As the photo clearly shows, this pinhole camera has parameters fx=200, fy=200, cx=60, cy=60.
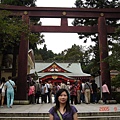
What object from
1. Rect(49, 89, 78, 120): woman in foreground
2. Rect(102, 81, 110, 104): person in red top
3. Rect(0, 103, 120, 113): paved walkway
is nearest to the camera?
Answer: Rect(49, 89, 78, 120): woman in foreground

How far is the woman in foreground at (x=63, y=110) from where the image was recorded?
9.39ft

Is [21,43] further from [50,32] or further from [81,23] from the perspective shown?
[81,23]

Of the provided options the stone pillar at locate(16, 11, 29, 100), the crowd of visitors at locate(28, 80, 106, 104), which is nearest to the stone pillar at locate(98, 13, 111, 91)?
the crowd of visitors at locate(28, 80, 106, 104)

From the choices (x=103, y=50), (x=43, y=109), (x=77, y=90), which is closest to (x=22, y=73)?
(x=77, y=90)

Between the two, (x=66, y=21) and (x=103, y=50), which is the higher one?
(x=66, y=21)

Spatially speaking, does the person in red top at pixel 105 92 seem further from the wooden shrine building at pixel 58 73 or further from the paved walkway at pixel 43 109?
the wooden shrine building at pixel 58 73

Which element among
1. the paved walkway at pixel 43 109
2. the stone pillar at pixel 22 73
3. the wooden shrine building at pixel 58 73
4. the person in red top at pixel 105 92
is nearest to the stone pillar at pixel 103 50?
the person in red top at pixel 105 92

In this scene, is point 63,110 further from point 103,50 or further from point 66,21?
point 66,21

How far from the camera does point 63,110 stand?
2963 millimetres

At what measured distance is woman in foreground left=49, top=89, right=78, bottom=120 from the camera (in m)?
2.86

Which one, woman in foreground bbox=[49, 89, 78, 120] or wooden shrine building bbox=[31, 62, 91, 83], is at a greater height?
wooden shrine building bbox=[31, 62, 91, 83]

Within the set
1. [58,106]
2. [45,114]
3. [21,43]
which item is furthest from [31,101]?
[58,106]

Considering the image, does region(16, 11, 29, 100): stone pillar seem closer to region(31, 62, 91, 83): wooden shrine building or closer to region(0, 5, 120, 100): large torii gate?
region(0, 5, 120, 100): large torii gate

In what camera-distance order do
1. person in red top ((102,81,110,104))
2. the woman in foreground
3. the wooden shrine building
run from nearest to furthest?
the woman in foreground, person in red top ((102,81,110,104)), the wooden shrine building
